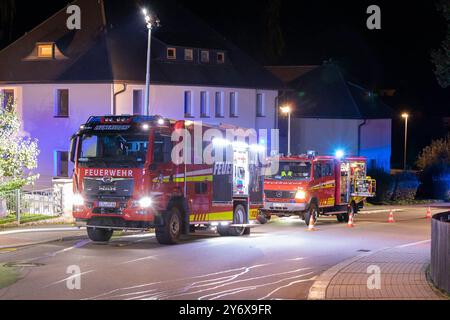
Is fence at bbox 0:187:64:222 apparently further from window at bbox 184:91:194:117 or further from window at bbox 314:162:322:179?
window at bbox 184:91:194:117

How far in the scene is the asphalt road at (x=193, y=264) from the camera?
1259 centimetres

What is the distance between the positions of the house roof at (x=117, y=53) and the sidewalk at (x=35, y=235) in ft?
55.1

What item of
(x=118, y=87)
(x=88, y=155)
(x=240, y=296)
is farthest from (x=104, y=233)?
(x=118, y=87)

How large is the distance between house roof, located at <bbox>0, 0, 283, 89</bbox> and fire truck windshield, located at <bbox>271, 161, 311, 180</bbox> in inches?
535

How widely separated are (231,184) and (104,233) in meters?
4.30

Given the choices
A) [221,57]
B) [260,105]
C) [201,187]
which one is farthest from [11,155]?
[260,105]

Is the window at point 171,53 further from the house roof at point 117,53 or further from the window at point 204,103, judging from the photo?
the window at point 204,103

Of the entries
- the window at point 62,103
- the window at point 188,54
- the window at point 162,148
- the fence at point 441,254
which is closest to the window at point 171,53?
the window at point 188,54

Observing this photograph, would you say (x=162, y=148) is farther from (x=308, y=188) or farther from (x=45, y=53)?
(x=45, y=53)

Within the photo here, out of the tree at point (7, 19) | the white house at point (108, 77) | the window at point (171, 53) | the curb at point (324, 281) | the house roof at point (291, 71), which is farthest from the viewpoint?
the house roof at point (291, 71)

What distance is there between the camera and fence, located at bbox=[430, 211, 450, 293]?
11.8 meters

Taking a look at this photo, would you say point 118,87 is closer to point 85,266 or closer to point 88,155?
point 88,155

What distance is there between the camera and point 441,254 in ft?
40.1

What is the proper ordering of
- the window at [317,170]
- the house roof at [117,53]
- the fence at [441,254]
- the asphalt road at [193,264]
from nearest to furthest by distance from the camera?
the fence at [441,254]
the asphalt road at [193,264]
the window at [317,170]
the house roof at [117,53]
